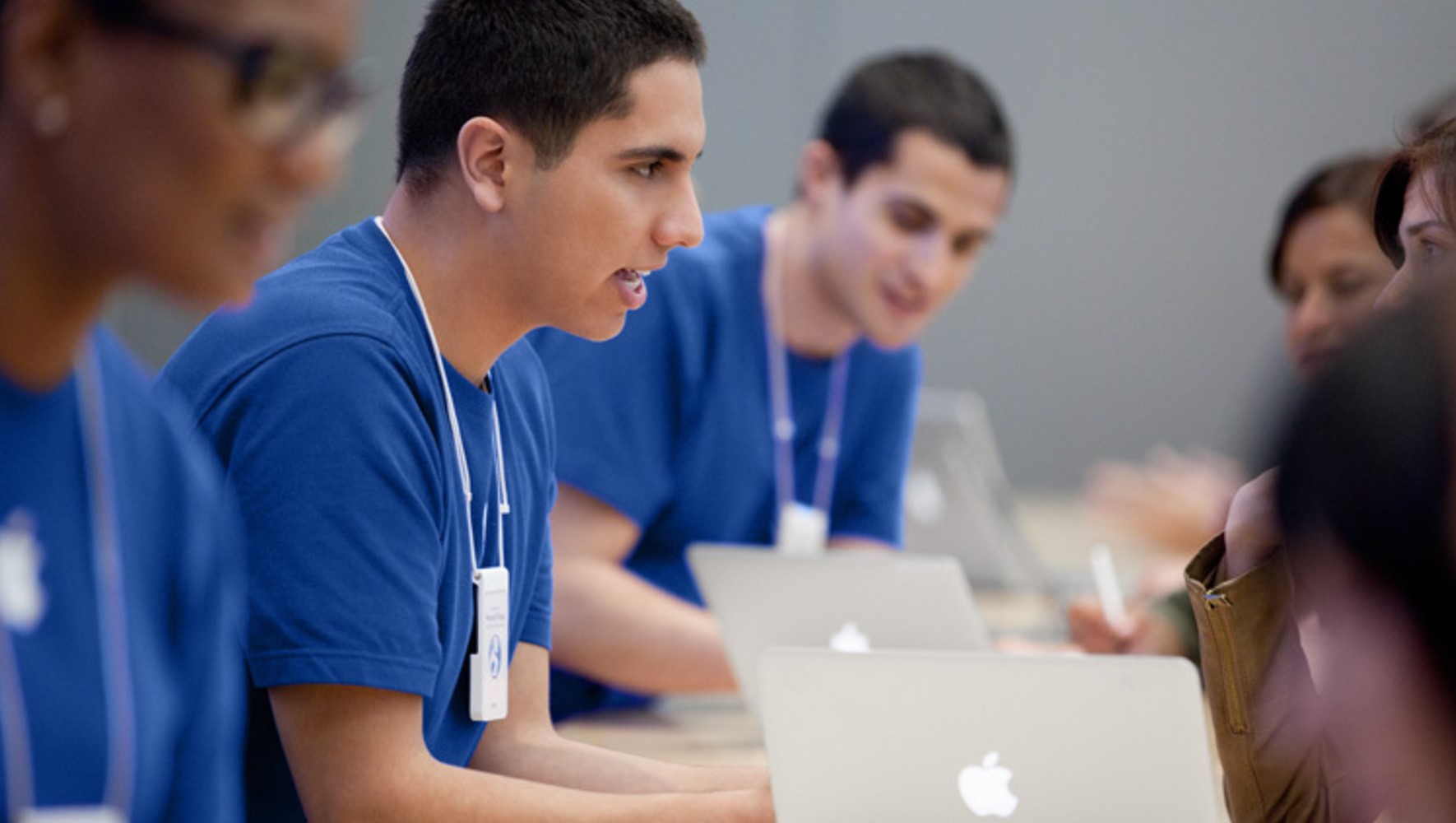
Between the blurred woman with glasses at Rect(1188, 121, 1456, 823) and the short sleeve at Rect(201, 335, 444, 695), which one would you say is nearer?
the blurred woman with glasses at Rect(1188, 121, 1456, 823)

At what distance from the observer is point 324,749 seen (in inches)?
44.7

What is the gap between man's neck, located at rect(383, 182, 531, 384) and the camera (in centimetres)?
132

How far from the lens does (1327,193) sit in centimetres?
214

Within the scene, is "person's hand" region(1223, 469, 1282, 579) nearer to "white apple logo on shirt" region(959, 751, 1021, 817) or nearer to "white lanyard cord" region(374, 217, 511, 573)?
"white apple logo on shirt" region(959, 751, 1021, 817)

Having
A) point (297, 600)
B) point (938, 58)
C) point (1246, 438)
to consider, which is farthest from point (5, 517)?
point (938, 58)

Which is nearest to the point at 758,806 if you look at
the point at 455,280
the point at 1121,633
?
the point at 455,280

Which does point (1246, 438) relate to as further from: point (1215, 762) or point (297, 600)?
point (1215, 762)

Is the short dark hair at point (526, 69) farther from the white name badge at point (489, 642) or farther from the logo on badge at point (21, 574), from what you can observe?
the logo on badge at point (21, 574)

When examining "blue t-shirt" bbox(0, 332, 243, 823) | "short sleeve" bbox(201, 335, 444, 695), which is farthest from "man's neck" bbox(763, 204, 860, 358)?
"blue t-shirt" bbox(0, 332, 243, 823)

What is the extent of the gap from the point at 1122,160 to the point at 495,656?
522 cm

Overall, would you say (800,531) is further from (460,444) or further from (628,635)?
(460,444)

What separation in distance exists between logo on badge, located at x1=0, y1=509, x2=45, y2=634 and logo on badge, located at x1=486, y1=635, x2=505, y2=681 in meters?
0.58

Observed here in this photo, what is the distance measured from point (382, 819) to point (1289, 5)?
5.63 m

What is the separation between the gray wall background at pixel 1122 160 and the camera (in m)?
5.98
